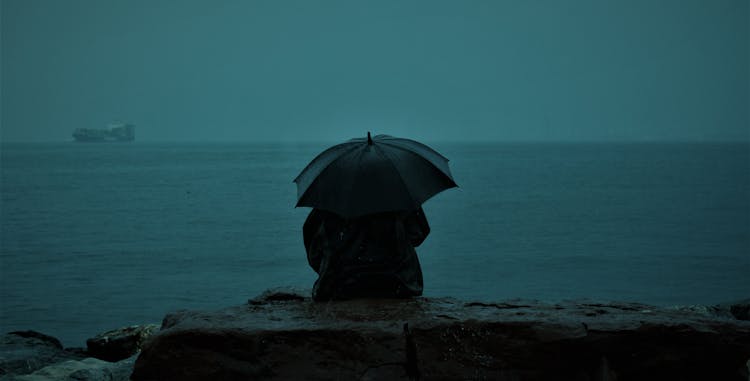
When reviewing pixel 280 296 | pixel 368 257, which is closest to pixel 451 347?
pixel 368 257

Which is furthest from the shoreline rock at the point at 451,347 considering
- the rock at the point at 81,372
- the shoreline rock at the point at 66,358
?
the shoreline rock at the point at 66,358

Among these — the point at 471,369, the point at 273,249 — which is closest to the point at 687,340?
the point at 471,369

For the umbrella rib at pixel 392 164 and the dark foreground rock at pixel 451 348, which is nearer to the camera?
the dark foreground rock at pixel 451 348

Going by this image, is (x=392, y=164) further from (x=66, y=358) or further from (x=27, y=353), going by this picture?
(x=27, y=353)

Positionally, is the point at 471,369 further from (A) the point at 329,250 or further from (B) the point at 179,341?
(B) the point at 179,341

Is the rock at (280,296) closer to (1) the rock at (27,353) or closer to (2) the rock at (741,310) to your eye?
(1) the rock at (27,353)

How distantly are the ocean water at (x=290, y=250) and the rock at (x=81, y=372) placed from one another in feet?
24.7

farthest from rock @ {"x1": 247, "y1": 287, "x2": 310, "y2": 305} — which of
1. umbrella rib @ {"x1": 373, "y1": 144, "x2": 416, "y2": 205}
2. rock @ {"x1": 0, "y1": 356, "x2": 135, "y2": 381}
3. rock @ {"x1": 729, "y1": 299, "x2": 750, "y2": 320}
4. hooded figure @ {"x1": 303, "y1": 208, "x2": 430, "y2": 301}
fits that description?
rock @ {"x1": 729, "y1": 299, "x2": 750, "y2": 320}

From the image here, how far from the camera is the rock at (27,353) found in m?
8.46

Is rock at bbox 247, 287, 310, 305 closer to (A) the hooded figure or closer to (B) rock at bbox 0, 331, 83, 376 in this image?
(A) the hooded figure

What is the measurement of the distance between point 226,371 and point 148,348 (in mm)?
598

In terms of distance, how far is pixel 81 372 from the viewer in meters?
8.15

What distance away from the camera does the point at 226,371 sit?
5680mm

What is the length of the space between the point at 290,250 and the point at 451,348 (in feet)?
75.5
